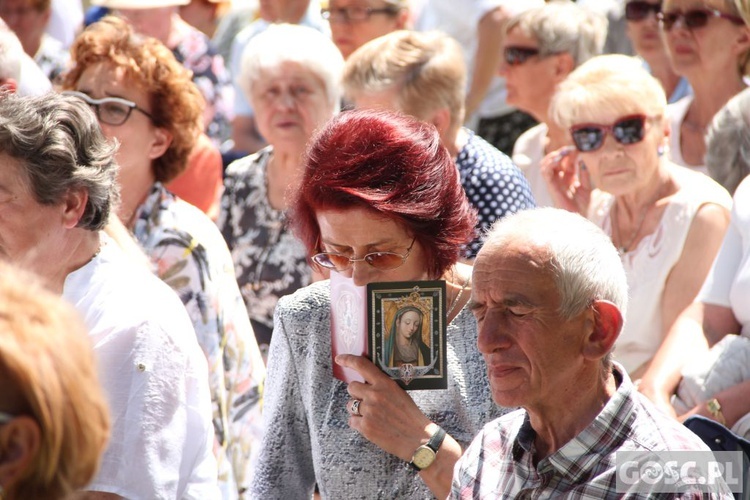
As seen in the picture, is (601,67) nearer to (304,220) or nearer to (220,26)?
(304,220)

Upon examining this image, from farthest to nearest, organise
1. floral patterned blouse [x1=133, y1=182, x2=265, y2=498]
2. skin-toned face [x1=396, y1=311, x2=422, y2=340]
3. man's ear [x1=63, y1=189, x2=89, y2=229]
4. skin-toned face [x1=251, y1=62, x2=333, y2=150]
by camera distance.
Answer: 1. skin-toned face [x1=251, y1=62, x2=333, y2=150]
2. floral patterned blouse [x1=133, y1=182, x2=265, y2=498]
3. man's ear [x1=63, y1=189, x2=89, y2=229]
4. skin-toned face [x1=396, y1=311, x2=422, y2=340]

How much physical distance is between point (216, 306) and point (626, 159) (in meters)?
1.87

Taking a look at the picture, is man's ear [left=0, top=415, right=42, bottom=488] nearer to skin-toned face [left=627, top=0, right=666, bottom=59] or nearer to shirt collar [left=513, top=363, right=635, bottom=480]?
shirt collar [left=513, top=363, right=635, bottom=480]

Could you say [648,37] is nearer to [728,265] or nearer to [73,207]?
[728,265]

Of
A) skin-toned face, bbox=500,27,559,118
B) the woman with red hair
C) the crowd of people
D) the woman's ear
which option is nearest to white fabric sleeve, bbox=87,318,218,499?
the crowd of people

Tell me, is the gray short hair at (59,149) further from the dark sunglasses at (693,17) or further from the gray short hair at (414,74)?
the dark sunglasses at (693,17)

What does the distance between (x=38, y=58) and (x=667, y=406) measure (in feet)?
15.2

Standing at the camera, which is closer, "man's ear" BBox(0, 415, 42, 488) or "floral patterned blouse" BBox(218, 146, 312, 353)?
"man's ear" BBox(0, 415, 42, 488)

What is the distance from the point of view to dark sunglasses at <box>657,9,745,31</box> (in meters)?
5.36

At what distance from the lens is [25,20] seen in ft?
22.4

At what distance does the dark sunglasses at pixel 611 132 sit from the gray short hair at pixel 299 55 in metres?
1.35

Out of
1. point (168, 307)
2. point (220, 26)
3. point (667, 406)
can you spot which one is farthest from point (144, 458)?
point (220, 26)

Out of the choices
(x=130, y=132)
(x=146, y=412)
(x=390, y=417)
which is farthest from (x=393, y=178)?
(x=130, y=132)

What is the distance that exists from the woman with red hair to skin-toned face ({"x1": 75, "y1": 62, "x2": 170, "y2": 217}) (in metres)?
1.48
